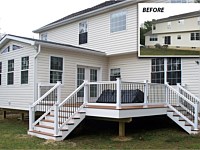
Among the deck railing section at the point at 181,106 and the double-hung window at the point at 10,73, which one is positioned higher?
the double-hung window at the point at 10,73

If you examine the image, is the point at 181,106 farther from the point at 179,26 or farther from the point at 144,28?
the point at 144,28

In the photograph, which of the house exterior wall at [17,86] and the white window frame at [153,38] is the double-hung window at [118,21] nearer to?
the white window frame at [153,38]

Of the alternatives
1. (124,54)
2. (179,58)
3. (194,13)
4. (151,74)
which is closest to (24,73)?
(124,54)

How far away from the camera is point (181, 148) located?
7.61m

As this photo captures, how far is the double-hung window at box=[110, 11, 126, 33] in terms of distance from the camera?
13367mm

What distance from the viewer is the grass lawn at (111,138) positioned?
7.96 metres

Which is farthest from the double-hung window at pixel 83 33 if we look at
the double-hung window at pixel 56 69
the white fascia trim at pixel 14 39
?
the white fascia trim at pixel 14 39

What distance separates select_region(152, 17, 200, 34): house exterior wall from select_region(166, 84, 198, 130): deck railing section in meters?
3.15

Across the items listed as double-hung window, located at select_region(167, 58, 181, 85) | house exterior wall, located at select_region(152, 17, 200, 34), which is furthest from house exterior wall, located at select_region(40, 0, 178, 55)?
double-hung window, located at select_region(167, 58, 181, 85)

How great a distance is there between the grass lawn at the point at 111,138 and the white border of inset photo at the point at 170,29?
3429 millimetres

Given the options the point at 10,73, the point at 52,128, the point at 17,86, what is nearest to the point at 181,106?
the point at 52,128

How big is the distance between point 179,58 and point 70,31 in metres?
7.45

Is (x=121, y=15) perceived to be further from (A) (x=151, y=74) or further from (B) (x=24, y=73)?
(B) (x=24, y=73)

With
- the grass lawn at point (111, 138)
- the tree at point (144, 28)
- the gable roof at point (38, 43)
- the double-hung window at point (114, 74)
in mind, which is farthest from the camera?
the double-hung window at point (114, 74)
